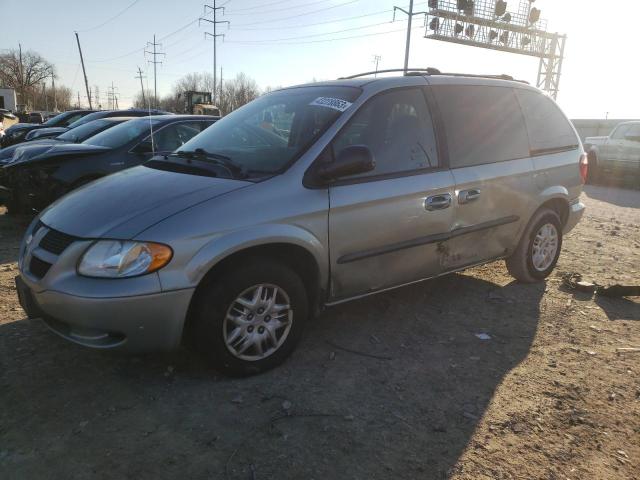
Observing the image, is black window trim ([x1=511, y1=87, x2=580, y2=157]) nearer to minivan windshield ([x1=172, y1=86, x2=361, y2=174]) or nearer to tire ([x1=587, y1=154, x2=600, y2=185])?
minivan windshield ([x1=172, y1=86, x2=361, y2=174])

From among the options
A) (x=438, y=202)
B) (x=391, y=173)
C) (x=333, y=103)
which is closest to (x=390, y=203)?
(x=391, y=173)

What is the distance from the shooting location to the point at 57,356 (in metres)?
3.27

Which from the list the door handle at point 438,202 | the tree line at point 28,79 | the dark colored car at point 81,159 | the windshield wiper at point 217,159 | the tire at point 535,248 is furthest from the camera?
the tree line at point 28,79

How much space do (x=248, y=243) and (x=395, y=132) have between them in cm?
147

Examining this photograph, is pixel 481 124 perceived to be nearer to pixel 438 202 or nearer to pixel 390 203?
pixel 438 202

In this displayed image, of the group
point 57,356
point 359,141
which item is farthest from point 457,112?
point 57,356

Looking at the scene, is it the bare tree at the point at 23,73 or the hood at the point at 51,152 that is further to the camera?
the bare tree at the point at 23,73

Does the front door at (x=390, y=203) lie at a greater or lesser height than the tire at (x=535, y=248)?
greater

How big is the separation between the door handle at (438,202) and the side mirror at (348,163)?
27.5 inches

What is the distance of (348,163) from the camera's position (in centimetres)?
306

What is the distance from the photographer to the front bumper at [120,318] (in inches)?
101

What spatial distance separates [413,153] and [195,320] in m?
1.95

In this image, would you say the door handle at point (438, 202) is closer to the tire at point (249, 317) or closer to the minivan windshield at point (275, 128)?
the minivan windshield at point (275, 128)

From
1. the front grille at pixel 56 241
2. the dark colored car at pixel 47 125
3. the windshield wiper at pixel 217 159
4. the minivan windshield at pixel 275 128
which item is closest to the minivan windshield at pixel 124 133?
the minivan windshield at pixel 275 128
